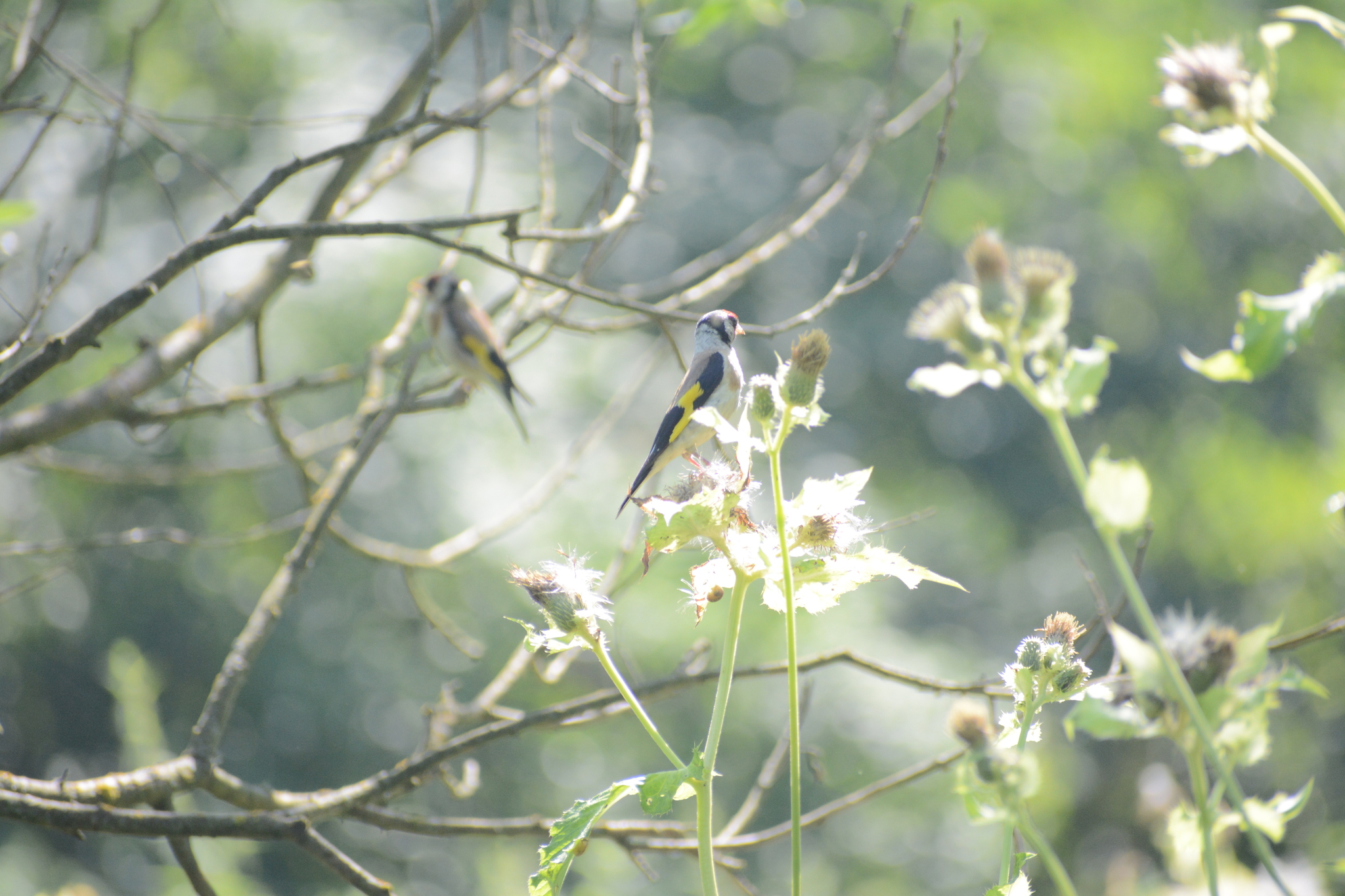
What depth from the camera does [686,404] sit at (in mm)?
2906

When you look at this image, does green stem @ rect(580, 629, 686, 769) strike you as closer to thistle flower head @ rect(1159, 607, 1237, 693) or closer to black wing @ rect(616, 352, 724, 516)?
thistle flower head @ rect(1159, 607, 1237, 693)

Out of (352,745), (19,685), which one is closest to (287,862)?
(352,745)

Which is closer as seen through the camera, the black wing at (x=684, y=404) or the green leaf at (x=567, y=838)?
the green leaf at (x=567, y=838)

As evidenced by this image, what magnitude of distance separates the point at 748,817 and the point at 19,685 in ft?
25.1

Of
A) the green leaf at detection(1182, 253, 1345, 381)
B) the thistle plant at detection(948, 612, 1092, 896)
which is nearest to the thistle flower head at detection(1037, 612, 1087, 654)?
the thistle plant at detection(948, 612, 1092, 896)

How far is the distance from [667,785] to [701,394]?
1.89 meters

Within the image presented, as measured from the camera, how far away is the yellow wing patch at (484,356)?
150 centimetres

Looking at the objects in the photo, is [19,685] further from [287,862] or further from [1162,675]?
[1162,675]

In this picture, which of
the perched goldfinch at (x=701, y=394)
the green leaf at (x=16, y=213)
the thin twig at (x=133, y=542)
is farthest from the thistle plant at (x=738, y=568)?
the thin twig at (x=133, y=542)

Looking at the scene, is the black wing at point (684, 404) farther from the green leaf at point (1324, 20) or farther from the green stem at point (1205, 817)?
the green stem at point (1205, 817)

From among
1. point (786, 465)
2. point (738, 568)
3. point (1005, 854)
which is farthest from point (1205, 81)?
point (786, 465)

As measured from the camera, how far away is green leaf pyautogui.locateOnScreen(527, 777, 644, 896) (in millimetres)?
1207

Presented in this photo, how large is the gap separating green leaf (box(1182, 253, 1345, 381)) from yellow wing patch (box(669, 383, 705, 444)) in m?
1.72

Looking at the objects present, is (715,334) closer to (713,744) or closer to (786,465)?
(713,744)
